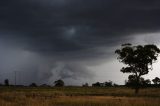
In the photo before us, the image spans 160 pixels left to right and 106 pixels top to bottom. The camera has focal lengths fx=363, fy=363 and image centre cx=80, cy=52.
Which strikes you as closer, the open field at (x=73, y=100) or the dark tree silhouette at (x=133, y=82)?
the open field at (x=73, y=100)

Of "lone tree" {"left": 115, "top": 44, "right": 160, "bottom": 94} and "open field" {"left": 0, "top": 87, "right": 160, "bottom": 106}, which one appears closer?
"open field" {"left": 0, "top": 87, "right": 160, "bottom": 106}

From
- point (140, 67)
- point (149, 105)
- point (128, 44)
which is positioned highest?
point (128, 44)

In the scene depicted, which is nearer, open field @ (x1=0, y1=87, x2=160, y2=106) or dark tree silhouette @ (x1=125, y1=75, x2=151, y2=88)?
open field @ (x1=0, y1=87, x2=160, y2=106)

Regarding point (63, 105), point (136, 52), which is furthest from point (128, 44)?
point (63, 105)

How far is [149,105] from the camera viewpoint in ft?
90.6

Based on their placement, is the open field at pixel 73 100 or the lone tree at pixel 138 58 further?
the lone tree at pixel 138 58

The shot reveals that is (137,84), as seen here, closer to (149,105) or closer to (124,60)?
(124,60)

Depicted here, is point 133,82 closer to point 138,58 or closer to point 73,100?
point 138,58

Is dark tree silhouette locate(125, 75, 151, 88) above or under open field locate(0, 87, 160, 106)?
above

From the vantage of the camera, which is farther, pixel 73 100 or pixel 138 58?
pixel 138 58

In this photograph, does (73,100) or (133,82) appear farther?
(133,82)

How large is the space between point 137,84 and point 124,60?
6.41 m

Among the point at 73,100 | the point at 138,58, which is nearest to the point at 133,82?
the point at 138,58

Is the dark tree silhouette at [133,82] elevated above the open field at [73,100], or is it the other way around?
the dark tree silhouette at [133,82]
